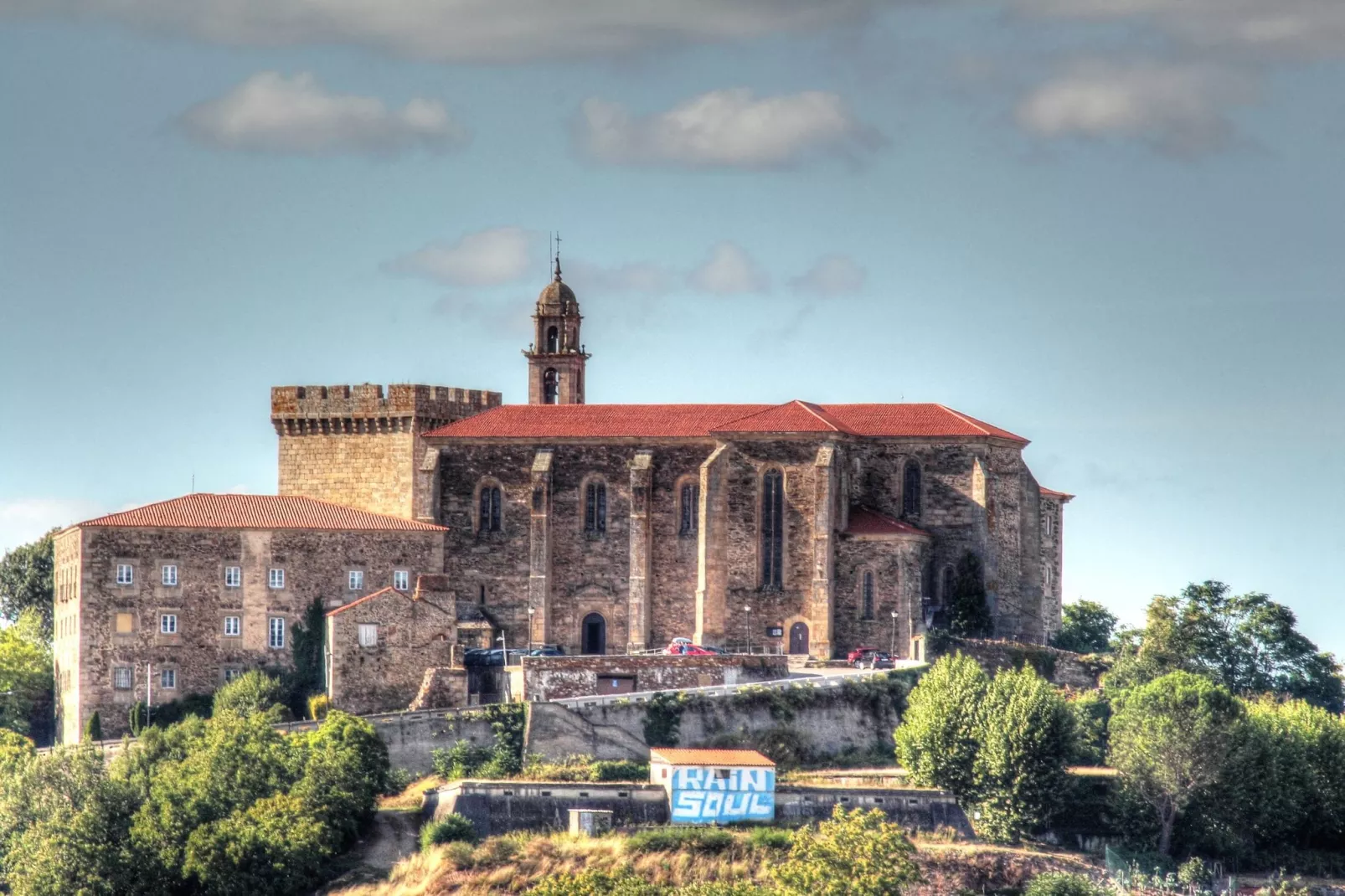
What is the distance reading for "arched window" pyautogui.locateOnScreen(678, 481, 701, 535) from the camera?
10350 centimetres

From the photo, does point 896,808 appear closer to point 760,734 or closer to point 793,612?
point 760,734

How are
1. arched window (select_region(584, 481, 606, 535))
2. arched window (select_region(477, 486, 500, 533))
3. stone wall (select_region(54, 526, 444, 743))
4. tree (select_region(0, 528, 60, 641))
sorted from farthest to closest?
tree (select_region(0, 528, 60, 641)) < arched window (select_region(584, 481, 606, 535)) < arched window (select_region(477, 486, 500, 533)) < stone wall (select_region(54, 526, 444, 743))

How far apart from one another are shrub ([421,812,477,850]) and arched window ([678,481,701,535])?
21.7 meters

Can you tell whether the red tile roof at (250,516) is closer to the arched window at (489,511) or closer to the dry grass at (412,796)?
the arched window at (489,511)

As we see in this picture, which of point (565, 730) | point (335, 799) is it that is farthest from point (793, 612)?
point (335, 799)

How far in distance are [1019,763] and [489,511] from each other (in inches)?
942

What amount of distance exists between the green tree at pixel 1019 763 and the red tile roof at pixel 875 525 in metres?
11.7

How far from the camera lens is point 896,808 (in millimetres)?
86750

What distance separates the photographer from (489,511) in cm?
10438

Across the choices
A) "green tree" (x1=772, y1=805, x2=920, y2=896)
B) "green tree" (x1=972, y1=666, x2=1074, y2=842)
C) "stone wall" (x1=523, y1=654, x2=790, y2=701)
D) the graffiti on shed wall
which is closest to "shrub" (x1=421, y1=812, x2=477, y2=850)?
the graffiti on shed wall

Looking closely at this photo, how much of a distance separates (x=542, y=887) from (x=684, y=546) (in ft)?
93.6

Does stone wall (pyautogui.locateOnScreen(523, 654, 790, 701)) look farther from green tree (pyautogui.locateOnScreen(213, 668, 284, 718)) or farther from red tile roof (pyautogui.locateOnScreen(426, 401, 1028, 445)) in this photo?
red tile roof (pyautogui.locateOnScreen(426, 401, 1028, 445))

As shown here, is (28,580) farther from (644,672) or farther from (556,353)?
(644,672)

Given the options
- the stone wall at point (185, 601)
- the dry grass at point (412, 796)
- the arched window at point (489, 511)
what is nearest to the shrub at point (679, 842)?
the dry grass at point (412, 796)
